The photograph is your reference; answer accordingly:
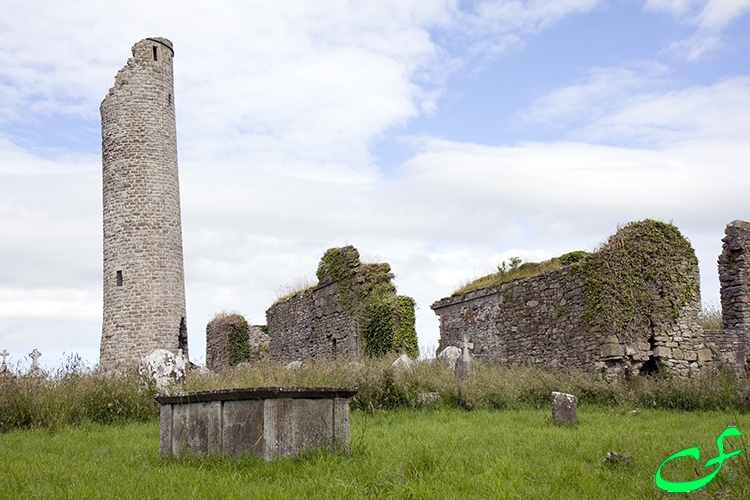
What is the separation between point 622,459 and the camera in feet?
22.6

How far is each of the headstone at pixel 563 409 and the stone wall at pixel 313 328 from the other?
973 cm

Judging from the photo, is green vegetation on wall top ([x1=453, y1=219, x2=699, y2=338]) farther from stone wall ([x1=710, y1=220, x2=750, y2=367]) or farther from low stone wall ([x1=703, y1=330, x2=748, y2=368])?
stone wall ([x1=710, y1=220, x2=750, y2=367])

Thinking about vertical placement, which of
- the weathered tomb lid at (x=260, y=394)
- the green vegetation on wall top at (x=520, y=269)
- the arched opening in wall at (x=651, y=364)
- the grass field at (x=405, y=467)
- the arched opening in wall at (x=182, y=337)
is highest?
the green vegetation on wall top at (x=520, y=269)

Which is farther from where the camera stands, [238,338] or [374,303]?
[238,338]

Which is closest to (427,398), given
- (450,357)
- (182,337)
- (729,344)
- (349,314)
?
(450,357)

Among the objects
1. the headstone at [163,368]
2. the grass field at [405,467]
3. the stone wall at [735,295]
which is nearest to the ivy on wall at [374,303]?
the headstone at [163,368]

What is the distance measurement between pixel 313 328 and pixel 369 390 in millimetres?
11520

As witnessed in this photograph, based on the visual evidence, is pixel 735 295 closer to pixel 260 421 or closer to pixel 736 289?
pixel 736 289

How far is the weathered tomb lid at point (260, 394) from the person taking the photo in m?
6.84

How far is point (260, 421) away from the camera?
691 cm

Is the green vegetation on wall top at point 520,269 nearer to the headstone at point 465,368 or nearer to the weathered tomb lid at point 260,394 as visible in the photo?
the headstone at point 465,368

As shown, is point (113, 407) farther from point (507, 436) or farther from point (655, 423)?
point (655, 423)

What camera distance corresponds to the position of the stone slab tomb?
686 cm

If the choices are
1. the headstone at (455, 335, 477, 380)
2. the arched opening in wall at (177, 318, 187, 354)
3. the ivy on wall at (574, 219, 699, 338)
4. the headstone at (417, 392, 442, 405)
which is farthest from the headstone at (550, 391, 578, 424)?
the arched opening in wall at (177, 318, 187, 354)
